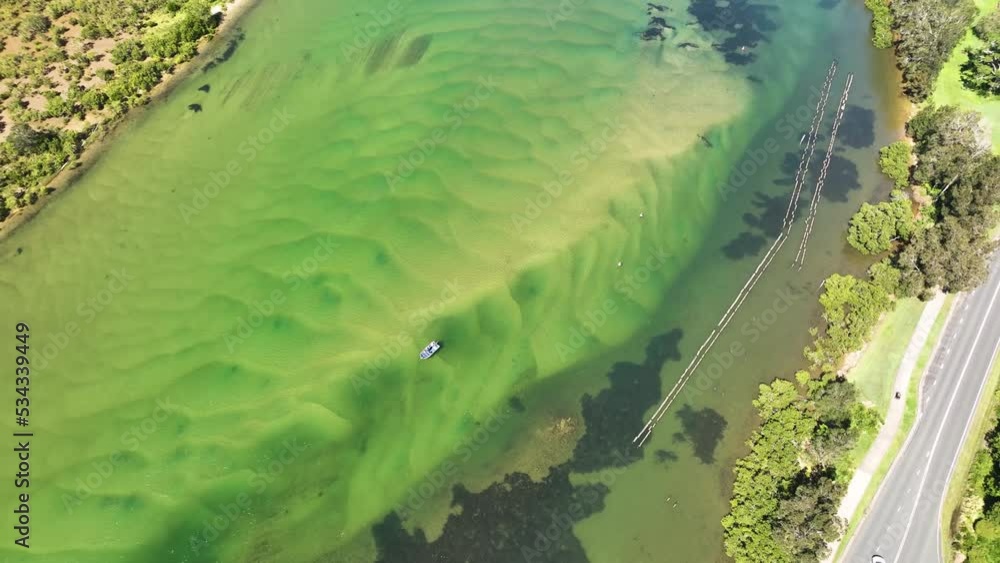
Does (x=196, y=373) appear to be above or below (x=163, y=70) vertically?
below

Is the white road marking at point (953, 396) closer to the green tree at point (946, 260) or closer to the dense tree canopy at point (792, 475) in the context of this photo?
the green tree at point (946, 260)

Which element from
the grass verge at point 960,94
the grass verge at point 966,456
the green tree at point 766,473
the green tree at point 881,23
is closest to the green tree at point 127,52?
the green tree at point 766,473

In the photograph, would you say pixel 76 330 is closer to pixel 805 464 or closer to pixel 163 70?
pixel 163 70

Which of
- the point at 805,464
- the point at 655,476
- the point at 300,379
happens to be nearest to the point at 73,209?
the point at 300,379

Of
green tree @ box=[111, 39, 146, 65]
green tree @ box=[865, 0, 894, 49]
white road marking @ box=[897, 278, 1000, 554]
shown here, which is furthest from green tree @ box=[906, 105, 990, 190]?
green tree @ box=[111, 39, 146, 65]

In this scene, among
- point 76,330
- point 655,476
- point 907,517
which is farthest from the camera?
point 76,330

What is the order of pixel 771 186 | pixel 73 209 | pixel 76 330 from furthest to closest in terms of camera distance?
pixel 771 186
pixel 73 209
pixel 76 330

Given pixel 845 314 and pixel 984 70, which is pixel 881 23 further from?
pixel 845 314

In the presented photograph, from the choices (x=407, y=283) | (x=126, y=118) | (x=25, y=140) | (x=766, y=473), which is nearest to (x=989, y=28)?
(x=766, y=473)
